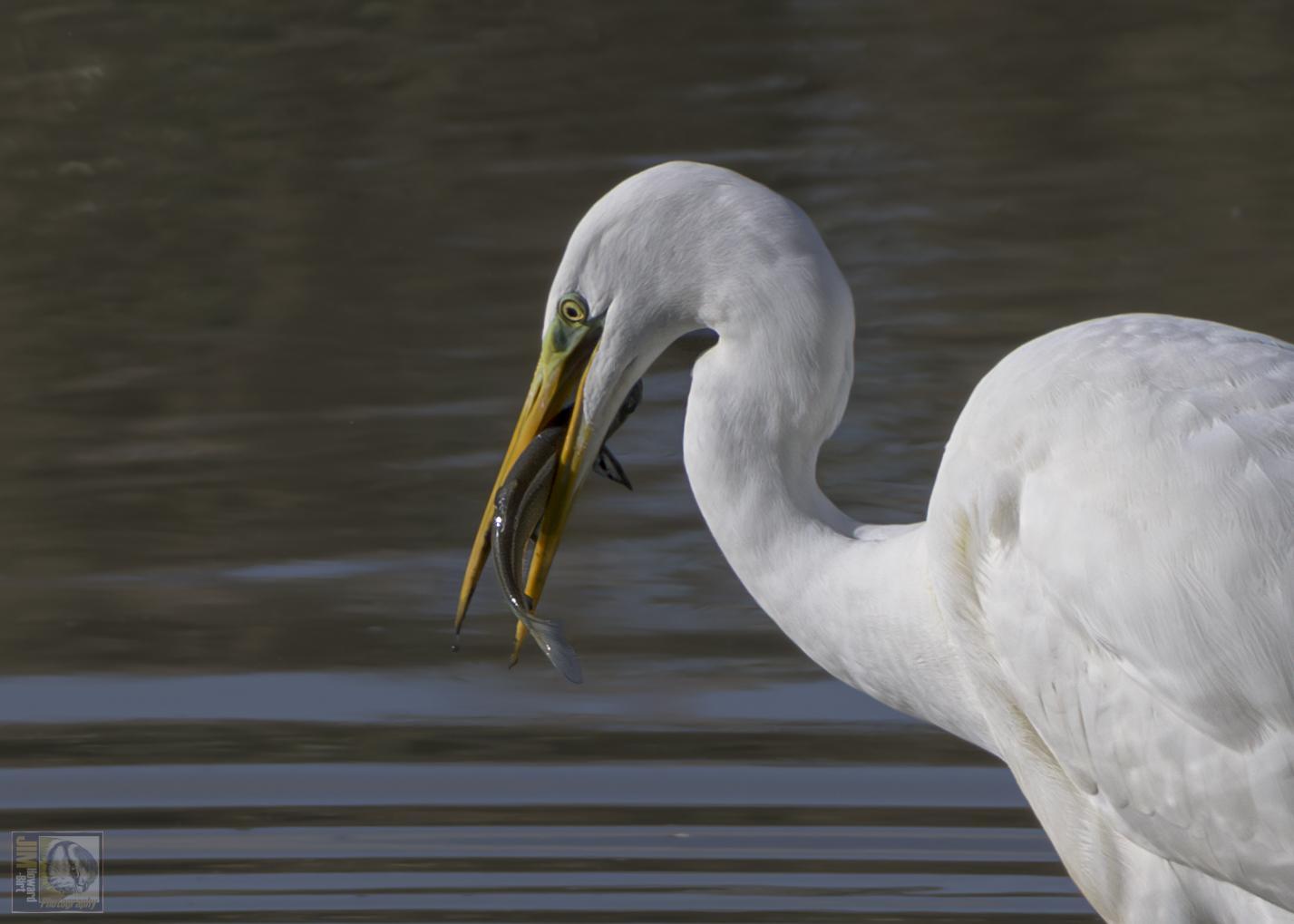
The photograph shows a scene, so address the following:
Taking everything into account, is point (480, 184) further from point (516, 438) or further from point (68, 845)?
point (516, 438)

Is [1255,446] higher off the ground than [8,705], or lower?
higher

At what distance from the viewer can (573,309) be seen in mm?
3541

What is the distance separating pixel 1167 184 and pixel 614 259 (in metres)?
5.86

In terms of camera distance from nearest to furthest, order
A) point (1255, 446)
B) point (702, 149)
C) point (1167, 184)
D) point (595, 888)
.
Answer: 1. point (1255, 446)
2. point (595, 888)
3. point (1167, 184)
4. point (702, 149)

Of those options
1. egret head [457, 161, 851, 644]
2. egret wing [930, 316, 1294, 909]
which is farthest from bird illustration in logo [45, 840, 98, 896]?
egret wing [930, 316, 1294, 909]

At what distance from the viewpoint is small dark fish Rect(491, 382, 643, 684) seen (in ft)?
11.9

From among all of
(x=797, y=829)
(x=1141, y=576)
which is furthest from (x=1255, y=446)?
(x=797, y=829)

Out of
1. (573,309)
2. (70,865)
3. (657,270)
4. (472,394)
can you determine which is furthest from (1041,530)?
(472,394)

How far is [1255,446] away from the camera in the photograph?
3.08 metres

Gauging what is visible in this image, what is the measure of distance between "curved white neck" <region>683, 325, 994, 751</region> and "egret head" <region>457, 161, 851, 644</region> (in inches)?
3.3

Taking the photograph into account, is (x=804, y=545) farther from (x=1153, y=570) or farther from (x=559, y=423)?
(x=1153, y=570)

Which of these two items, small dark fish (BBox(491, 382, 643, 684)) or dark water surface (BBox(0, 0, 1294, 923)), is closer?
small dark fish (BBox(491, 382, 643, 684))

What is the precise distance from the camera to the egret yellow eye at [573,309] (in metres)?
3.53

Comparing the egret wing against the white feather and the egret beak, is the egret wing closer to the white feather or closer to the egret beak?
the white feather
